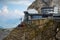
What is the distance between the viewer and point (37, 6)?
1507 centimetres

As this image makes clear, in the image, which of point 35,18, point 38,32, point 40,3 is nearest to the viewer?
point 38,32

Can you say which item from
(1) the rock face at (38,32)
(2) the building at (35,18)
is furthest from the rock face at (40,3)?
(1) the rock face at (38,32)

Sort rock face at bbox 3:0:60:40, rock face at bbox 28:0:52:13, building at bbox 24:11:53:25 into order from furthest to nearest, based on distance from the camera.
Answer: rock face at bbox 28:0:52:13, building at bbox 24:11:53:25, rock face at bbox 3:0:60:40

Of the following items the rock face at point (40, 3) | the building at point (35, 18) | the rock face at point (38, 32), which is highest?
the rock face at point (40, 3)

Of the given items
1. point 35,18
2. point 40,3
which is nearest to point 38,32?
point 35,18

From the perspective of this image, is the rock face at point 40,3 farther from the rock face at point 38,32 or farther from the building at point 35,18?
the rock face at point 38,32

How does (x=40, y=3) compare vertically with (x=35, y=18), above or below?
above

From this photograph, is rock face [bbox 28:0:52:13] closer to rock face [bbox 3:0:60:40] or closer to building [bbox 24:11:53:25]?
building [bbox 24:11:53:25]

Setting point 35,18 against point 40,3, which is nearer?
point 35,18

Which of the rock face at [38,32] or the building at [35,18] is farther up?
the building at [35,18]

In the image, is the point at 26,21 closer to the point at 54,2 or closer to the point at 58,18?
the point at 58,18

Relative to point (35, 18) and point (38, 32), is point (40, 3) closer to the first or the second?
point (35, 18)

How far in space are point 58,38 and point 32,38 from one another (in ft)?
5.36

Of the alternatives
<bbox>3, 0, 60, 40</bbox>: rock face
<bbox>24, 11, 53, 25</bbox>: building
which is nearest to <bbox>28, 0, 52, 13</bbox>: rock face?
<bbox>24, 11, 53, 25</bbox>: building
